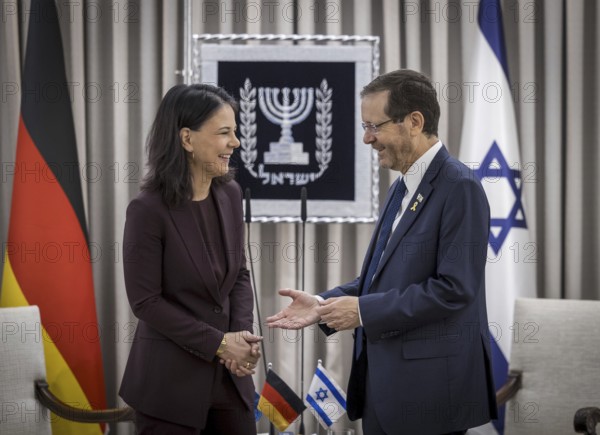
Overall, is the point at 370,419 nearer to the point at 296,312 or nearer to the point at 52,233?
the point at 296,312

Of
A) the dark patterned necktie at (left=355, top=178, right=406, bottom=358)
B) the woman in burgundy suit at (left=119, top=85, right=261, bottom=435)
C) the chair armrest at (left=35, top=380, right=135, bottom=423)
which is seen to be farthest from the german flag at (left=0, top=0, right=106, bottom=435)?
the dark patterned necktie at (left=355, top=178, right=406, bottom=358)

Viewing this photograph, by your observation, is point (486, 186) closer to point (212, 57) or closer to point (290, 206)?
point (290, 206)

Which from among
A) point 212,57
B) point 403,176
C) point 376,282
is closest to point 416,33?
point 212,57

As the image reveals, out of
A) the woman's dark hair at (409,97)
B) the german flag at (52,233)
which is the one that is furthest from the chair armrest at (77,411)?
the woman's dark hair at (409,97)

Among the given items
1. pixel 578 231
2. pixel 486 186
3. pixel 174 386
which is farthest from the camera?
pixel 578 231

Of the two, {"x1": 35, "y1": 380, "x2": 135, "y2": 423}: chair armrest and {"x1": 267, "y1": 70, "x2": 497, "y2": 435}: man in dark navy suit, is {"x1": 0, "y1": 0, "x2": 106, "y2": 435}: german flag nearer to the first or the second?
{"x1": 35, "y1": 380, "x2": 135, "y2": 423}: chair armrest

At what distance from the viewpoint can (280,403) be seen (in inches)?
110

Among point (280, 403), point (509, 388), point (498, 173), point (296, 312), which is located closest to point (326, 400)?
point (280, 403)

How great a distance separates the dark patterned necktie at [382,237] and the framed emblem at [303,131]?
1.45 metres

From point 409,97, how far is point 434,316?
664mm

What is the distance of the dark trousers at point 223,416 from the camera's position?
2238 millimetres

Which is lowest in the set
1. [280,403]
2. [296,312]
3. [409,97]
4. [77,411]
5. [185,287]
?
[77,411]

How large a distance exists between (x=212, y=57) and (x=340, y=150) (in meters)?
0.82

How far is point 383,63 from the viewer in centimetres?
398
